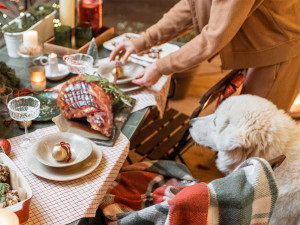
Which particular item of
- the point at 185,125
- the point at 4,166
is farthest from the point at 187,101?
the point at 4,166

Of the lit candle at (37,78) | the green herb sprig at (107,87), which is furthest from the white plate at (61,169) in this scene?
the lit candle at (37,78)

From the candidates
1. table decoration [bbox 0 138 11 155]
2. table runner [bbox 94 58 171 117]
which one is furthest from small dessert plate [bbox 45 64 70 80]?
table decoration [bbox 0 138 11 155]

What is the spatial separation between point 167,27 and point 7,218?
1.45m

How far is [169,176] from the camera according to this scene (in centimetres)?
157

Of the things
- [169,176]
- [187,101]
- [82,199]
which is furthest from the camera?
[187,101]

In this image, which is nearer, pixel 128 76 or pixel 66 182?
pixel 66 182

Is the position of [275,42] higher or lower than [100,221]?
higher

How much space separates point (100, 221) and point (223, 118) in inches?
26.4

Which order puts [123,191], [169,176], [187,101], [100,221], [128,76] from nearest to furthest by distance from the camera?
1. [100,221]
2. [123,191]
3. [169,176]
4. [128,76]
5. [187,101]

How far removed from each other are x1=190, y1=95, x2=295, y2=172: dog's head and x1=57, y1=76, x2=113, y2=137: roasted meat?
49 cm

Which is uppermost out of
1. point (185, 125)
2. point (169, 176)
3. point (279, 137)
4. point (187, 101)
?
point (279, 137)

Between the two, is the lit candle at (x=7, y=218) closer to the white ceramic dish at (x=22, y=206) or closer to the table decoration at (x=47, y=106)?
the white ceramic dish at (x=22, y=206)

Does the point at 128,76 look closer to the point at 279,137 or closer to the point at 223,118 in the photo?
the point at 223,118

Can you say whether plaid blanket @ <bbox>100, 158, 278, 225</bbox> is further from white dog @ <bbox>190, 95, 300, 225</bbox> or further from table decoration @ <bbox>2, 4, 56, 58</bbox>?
table decoration @ <bbox>2, 4, 56, 58</bbox>
